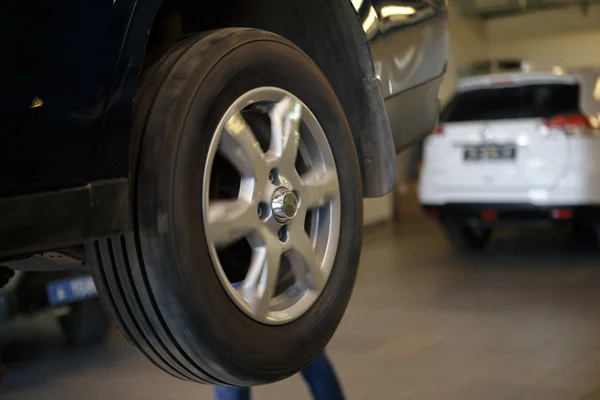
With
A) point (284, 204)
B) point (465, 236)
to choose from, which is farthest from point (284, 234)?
point (465, 236)

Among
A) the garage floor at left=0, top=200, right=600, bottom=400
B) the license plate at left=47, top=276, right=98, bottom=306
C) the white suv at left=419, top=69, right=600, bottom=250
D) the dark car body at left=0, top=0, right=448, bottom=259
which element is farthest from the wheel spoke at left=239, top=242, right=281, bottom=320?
the white suv at left=419, top=69, right=600, bottom=250

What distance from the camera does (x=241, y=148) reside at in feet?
4.90

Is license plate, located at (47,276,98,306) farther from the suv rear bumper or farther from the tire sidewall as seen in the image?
the suv rear bumper

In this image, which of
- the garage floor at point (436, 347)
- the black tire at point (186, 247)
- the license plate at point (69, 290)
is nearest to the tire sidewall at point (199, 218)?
the black tire at point (186, 247)

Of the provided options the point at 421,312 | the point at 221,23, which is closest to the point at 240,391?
the point at 221,23

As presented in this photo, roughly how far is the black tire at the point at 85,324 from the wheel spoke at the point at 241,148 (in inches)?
136

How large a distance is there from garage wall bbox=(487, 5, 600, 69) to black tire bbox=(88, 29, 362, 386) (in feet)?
42.2

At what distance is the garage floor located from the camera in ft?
13.1

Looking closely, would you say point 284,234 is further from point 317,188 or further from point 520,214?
point 520,214

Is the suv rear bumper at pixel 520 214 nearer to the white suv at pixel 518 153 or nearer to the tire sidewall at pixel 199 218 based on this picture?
the white suv at pixel 518 153

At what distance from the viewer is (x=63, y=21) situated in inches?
46.4

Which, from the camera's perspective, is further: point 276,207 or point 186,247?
point 276,207

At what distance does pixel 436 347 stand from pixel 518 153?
2.41 m

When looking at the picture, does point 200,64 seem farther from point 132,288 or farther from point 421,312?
point 421,312
